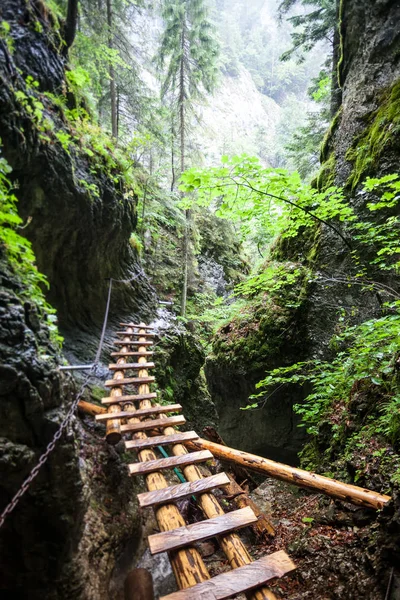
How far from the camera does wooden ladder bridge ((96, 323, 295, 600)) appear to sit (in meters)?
2.21

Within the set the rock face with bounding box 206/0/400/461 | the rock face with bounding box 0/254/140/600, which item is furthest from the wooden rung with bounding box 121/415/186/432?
the rock face with bounding box 206/0/400/461

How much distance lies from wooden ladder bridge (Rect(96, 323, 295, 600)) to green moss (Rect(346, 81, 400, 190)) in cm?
680

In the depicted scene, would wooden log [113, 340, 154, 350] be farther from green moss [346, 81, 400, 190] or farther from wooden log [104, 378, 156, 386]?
green moss [346, 81, 400, 190]

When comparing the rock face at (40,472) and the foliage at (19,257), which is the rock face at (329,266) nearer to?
the foliage at (19,257)

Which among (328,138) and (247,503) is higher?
(328,138)

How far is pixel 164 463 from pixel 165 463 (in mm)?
11

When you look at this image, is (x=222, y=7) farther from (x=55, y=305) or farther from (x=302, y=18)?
(x=55, y=305)

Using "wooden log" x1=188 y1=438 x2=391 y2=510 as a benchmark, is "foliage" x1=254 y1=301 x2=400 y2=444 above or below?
above

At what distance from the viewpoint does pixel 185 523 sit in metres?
2.68

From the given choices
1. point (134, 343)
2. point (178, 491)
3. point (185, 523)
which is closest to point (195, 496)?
point (178, 491)

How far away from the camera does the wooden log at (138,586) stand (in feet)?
11.5

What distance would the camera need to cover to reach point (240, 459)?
4.54 meters

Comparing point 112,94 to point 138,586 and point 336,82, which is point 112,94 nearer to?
point 336,82

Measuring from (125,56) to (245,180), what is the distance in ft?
36.8
